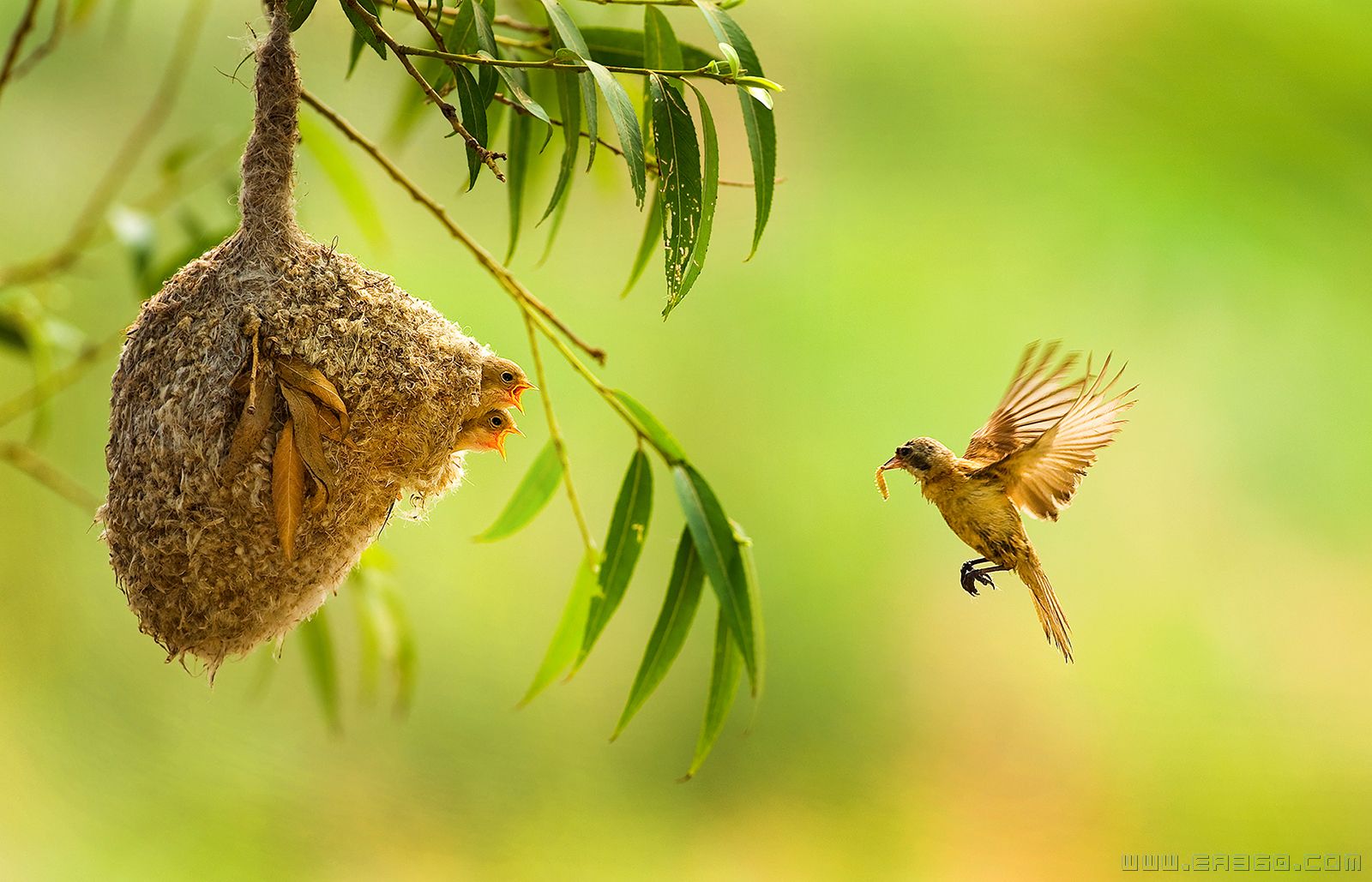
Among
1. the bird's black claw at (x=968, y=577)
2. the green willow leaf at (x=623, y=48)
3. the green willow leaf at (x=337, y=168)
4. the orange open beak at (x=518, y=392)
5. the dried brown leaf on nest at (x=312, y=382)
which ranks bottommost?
the bird's black claw at (x=968, y=577)

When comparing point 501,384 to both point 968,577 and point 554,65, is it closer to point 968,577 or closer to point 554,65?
point 554,65

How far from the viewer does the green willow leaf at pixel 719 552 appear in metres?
0.91

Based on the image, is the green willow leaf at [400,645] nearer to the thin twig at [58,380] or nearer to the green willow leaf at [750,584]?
the thin twig at [58,380]

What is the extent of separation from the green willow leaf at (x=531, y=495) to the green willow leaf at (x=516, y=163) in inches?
8.4

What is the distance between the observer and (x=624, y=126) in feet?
2.22

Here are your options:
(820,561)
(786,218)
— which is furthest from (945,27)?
(820,561)

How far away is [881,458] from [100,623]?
1809 millimetres

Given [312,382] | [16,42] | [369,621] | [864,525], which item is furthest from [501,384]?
[864,525]

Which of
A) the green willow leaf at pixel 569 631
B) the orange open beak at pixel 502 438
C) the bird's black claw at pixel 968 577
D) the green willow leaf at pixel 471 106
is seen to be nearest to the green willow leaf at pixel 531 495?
the green willow leaf at pixel 569 631

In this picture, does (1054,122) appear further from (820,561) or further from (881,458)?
(820,561)

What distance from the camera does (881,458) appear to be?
229 cm

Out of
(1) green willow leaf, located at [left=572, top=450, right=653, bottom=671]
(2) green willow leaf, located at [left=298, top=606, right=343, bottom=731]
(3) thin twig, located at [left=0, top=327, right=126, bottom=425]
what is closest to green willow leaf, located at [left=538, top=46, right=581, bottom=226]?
(1) green willow leaf, located at [left=572, top=450, right=653, bottom=671]

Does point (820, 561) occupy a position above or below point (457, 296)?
below

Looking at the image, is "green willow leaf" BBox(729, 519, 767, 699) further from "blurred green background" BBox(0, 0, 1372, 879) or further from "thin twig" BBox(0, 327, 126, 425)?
"blurred green background" BBox(0, 0, 1372, 879)
